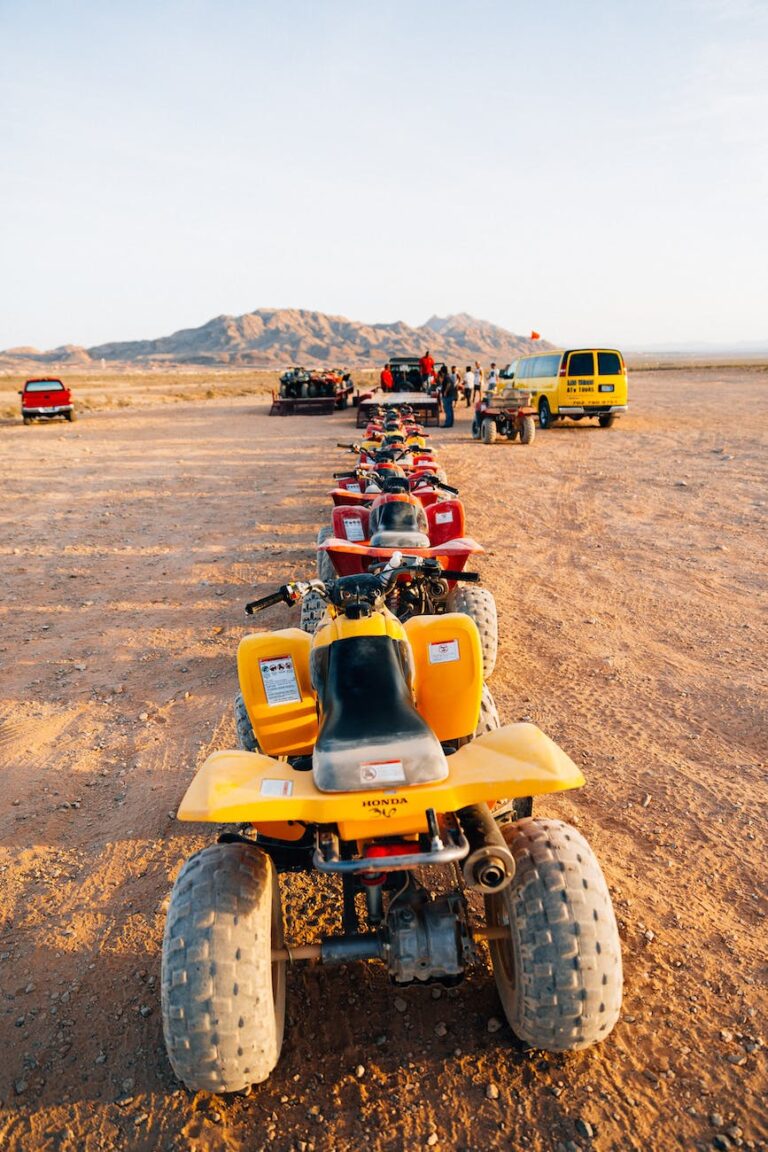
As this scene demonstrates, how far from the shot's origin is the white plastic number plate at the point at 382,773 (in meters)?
2.19

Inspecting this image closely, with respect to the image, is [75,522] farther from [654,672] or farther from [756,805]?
[756,805]

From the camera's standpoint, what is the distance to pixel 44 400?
24.1 meters

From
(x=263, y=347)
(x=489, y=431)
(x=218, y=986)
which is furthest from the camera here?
(x=263, y=347)

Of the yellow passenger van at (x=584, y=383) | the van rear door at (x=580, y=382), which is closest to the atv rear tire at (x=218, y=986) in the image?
the yellow passenger van at (x=584, y=383)

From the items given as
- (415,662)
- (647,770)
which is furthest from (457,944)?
(647,770)

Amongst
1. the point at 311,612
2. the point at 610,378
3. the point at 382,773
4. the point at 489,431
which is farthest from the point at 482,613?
the point at 610,378

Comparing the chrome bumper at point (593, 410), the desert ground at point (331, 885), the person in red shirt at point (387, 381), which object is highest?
the person in red shirt at point (387, 381)

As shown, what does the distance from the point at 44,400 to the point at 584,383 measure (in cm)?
1743

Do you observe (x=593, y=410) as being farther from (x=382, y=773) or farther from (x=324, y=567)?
(x=382, y=773)

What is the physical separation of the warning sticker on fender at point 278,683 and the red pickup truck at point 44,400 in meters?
24.4

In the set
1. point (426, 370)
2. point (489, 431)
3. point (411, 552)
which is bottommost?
point (411, 552)

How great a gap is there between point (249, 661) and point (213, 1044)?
4.43ft

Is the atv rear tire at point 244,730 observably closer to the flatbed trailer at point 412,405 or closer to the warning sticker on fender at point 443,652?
the warning sticker on fender at point 443,652

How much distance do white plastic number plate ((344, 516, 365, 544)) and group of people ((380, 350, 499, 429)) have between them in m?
14.5
